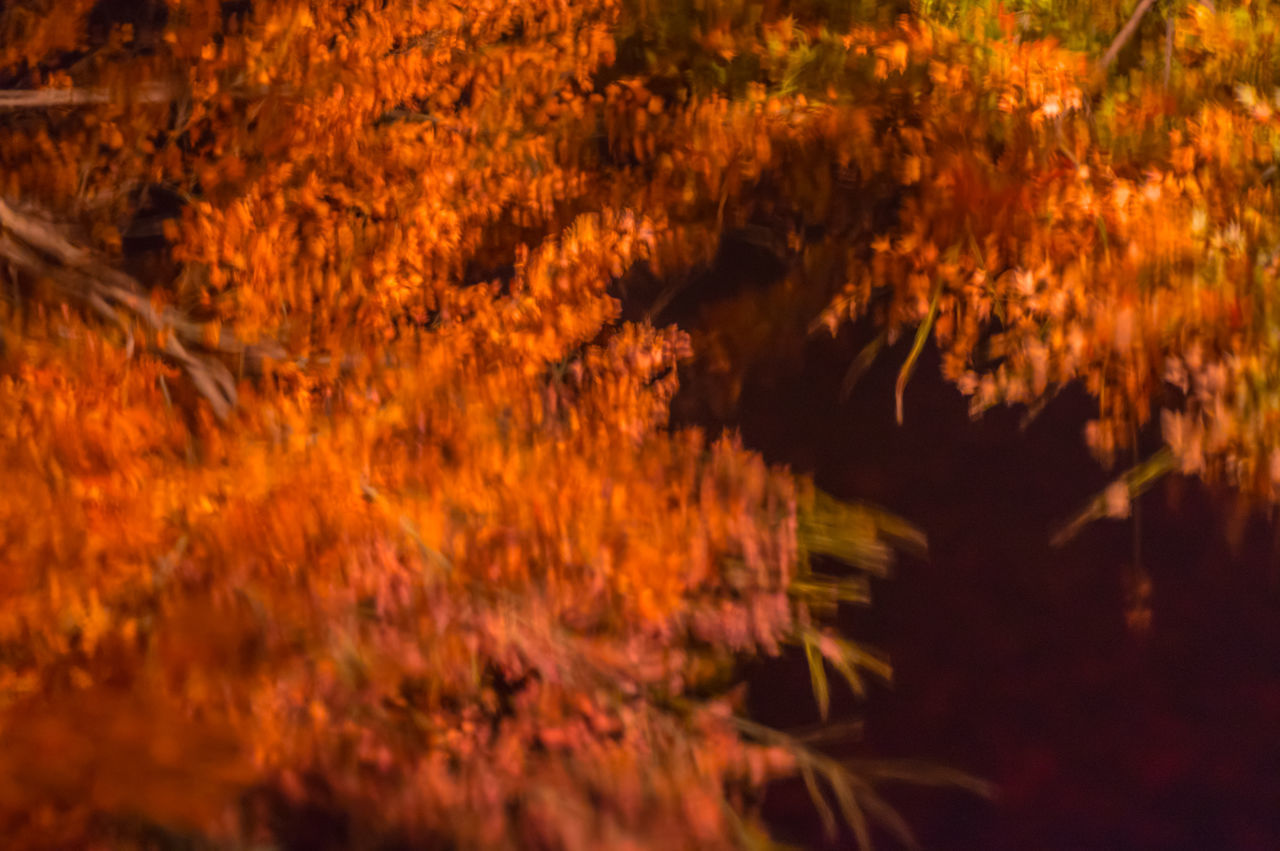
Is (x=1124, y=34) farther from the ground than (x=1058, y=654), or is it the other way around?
(x=1124, y=34)

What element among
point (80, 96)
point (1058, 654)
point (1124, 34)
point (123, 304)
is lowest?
point (1058, 654)

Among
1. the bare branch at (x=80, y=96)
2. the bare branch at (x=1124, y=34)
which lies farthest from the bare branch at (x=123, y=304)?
the bare branch at (x=1124, y=34)

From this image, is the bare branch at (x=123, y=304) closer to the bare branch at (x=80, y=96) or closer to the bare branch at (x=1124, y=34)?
the bare branch at (x=80, y=96)

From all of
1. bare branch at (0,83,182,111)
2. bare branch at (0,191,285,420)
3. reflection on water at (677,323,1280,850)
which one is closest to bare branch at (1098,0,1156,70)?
reflection on water at (677,323,1280,850)

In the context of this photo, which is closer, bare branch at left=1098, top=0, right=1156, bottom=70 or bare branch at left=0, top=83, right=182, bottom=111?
bare branch at left=1098, top=0, right=1156, bottom=70

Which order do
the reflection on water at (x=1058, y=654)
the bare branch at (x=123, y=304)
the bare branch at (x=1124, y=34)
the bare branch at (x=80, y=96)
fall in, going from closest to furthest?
the reflection on water at (x=1058, y=654)
the bare branch at (x=1124, y=34)
the bare branch at (x=123, y=304)
the bare branch at (x=80, y=96)

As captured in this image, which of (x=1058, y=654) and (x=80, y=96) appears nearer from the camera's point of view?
(x=1058, y=654)

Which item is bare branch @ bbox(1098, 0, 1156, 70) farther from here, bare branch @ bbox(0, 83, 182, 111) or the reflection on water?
bare branch @ bbox(0, 83, 182, 111)

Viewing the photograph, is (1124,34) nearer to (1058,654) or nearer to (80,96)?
(1058,654)

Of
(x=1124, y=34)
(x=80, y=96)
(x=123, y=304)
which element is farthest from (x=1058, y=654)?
(x=80, y=96)

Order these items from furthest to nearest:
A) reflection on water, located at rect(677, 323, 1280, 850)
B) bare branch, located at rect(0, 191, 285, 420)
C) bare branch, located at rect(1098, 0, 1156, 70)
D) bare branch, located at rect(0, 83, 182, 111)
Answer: bare branch, located at rect(0, 83, 182, 111) → bare branch, located at rect(0, 191, 285, 420) → bare branch, located at rect(1098, 0, 1156, 70) → reflection on water, located at rect(677, 323, 1280, 850)

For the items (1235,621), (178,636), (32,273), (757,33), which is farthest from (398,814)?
(757,33)

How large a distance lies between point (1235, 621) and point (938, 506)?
1.45 meters

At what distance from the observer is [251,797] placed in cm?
397
